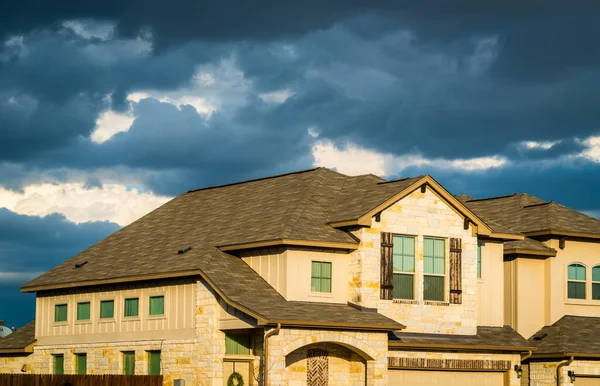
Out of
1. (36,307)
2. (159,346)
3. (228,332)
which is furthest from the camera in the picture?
(36,307)

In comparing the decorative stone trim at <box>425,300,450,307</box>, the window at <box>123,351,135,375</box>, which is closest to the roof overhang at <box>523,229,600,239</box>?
the decorative stone trim at <box>425,300,450,307</box>

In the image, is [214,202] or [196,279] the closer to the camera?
[196,279]

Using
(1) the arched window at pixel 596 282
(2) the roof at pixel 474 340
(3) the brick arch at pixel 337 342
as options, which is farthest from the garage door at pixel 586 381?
(3) the brick arch at pixel 337 342

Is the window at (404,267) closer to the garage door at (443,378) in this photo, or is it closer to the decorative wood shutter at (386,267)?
the decorative wood shutter at (386,267)

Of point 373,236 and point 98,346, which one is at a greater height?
point 373,236

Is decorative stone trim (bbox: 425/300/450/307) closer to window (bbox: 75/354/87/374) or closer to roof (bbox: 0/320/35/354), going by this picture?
window (bbox: 75/354/87/374)

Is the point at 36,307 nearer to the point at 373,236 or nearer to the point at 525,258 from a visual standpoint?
the point at 373,236

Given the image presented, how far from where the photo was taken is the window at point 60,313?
144 ft

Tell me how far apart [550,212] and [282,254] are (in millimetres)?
13909

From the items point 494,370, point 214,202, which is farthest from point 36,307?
point 494,370

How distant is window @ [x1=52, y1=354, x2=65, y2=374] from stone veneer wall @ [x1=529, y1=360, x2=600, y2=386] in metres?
17.7

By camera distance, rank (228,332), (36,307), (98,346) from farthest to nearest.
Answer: (36,307), (98,346), (228,332)

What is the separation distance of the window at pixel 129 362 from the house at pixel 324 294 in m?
0.06

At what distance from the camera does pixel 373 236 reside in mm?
38250
